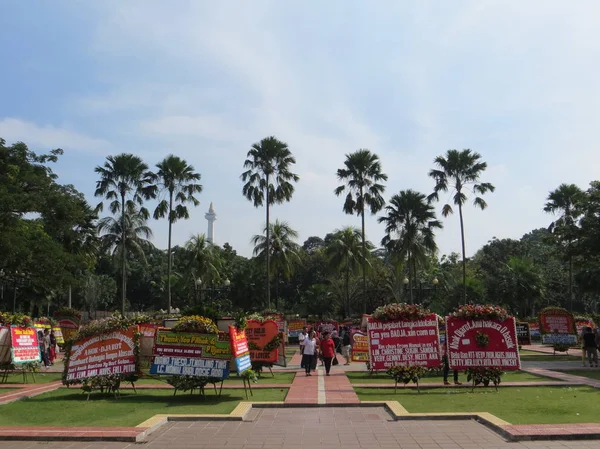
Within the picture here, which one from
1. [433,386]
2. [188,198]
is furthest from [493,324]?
[188,198]

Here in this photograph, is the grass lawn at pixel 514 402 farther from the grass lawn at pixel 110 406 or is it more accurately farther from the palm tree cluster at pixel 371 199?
the palm tree cluster at pixel 371 199

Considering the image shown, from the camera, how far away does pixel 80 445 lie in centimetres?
795

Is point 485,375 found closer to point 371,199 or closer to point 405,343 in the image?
point 405,343

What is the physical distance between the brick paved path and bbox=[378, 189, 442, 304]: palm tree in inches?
1346

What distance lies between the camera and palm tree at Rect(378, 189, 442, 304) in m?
43.4

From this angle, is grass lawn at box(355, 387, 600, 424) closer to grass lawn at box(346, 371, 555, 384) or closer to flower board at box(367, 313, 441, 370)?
flower board at box(367, 313, 441, 370)

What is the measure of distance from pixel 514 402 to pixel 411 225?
32659mm

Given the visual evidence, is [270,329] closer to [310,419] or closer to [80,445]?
[310,419]

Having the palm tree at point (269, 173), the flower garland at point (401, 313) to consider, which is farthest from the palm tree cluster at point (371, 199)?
the flower garland at point (401, 313)

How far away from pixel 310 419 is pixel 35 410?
542 cm

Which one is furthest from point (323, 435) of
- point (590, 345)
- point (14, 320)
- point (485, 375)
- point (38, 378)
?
point (590, 345)

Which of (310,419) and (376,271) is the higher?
(376,271)

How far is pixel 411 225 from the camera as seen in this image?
4362 centimetres

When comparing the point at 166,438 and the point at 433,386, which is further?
the point at 433,386
